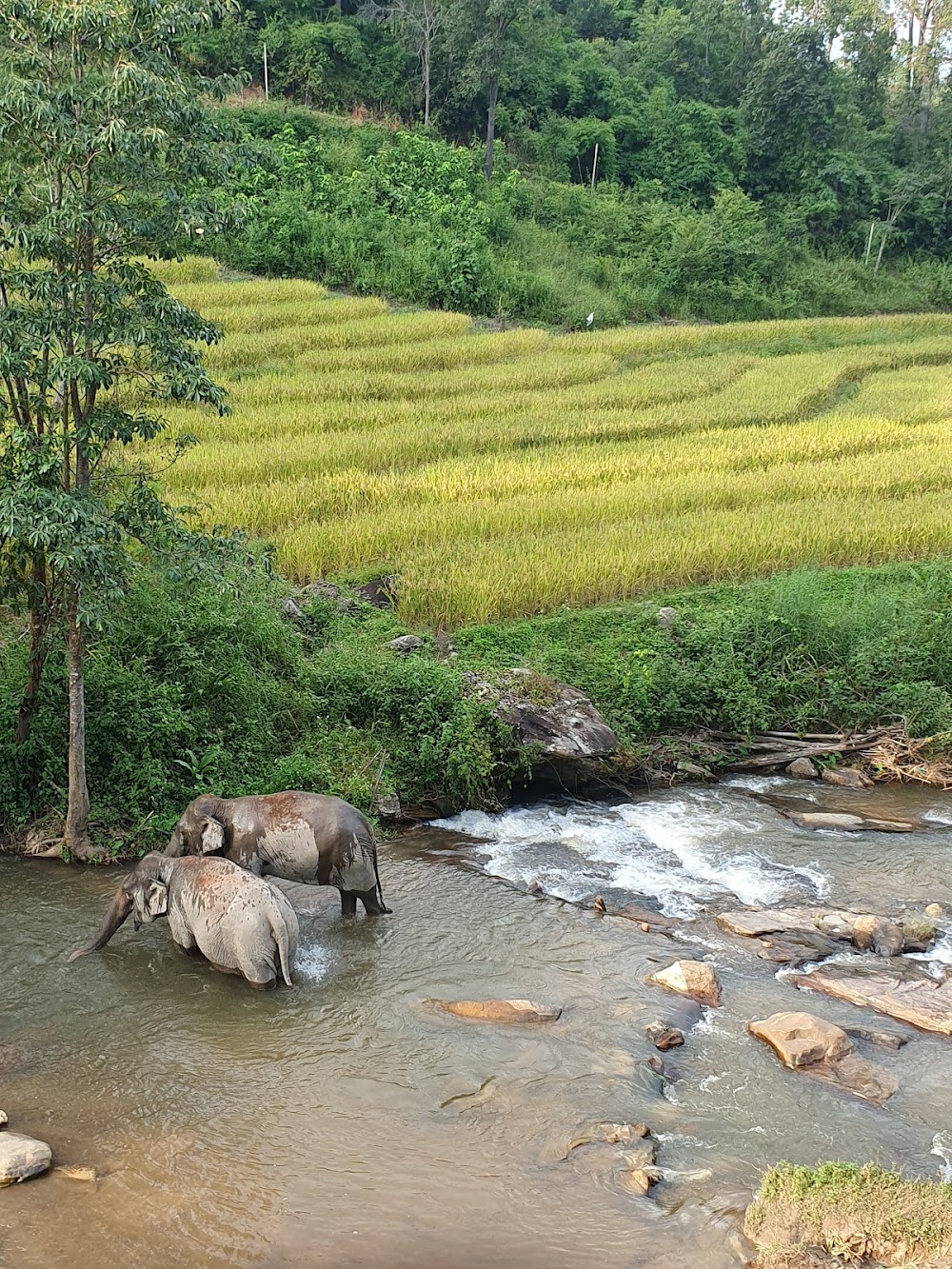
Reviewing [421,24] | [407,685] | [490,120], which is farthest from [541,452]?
[421,24]

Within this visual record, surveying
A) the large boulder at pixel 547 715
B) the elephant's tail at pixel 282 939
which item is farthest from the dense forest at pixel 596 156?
the elephant's tail at pixel 282 939

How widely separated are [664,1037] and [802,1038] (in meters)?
0.71

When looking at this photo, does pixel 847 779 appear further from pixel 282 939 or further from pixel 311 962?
pixel 282 939

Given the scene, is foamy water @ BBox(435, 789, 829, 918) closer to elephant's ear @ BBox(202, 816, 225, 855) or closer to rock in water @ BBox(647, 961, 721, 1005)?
rock in water @ BBox(647, 961, 721, 1005)

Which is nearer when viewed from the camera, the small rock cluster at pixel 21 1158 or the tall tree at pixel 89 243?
the small rock cluster at pixel 21 1158

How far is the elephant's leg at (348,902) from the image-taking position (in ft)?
24.0

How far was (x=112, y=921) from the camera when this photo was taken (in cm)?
676

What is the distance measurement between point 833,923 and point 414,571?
19.0ft

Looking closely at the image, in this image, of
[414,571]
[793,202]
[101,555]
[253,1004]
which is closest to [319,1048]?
[253,1004]

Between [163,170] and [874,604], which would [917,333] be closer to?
[874,604]

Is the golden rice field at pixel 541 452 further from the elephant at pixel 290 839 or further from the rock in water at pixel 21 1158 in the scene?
the rock in water at pixel 21 1158

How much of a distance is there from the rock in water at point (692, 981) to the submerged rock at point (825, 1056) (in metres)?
0.41

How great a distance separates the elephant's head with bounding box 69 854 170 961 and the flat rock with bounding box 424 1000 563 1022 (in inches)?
65.6

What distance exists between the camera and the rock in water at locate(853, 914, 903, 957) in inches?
287
